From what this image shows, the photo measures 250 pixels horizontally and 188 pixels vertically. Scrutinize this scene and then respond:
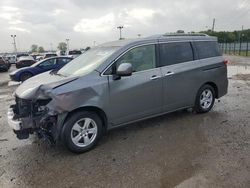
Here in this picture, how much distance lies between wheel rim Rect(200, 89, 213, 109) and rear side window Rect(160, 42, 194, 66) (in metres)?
0.93

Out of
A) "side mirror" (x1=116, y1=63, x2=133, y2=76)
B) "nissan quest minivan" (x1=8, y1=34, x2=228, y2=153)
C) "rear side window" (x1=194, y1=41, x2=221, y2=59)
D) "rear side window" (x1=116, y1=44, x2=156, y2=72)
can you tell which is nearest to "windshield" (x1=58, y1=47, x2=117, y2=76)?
"nissan quest minivan" (x1=8, y1=34, x2=228, y2=153)

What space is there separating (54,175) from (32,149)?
1166 mm

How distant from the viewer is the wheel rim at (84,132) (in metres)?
4.45

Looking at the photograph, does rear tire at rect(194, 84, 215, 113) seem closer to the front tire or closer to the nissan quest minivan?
the nissan quest minivan

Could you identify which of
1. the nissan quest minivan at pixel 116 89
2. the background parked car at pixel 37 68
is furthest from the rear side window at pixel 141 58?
the background parked car at pixel 37 68

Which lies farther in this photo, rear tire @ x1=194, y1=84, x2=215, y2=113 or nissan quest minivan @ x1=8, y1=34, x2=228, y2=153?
rear tire @ x1=194, y1=84, x2=215, y2=113

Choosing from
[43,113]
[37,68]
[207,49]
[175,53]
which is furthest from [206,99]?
[37,68]

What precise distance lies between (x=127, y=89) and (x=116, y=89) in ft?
0.76

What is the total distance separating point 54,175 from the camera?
3826mm

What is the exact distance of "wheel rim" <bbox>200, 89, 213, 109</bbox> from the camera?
21.0ft

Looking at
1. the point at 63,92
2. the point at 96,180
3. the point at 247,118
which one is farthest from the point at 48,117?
the point at 247,118

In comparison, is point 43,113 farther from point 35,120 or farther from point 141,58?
point 141,58

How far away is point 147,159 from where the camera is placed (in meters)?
4.17

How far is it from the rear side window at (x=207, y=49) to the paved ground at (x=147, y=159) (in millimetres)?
1529
